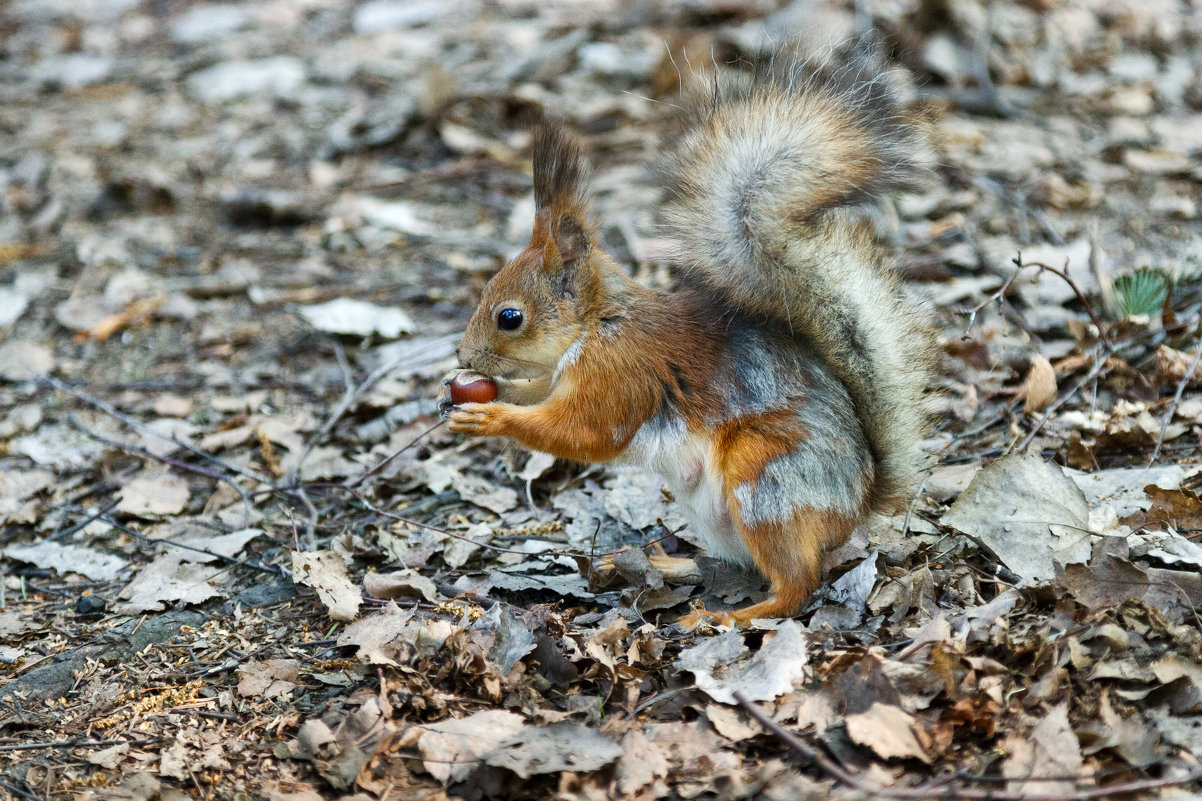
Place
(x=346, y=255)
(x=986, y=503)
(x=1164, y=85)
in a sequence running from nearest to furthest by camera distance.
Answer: (x=986, y=503) → (x=346, y=255) → (x=1164, y=85)

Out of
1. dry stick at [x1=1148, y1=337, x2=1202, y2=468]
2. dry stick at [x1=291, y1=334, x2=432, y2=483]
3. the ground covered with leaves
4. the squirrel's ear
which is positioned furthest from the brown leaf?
dry stick at [x1=291, y1=334, x2=432, y2=483]

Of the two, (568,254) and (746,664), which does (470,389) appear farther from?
(746,664)

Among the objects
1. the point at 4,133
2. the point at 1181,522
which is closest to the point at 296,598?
the point at 1181,522

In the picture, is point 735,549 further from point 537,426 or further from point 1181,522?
point 1181,522

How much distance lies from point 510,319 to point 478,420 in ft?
1.09

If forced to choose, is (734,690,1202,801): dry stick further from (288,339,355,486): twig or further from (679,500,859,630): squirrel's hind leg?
(288,339,355,486): twig

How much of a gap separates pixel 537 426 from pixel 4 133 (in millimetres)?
5177

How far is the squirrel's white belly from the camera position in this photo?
2711 millimetres

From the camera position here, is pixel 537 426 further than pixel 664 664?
Yes

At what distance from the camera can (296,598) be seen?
2.88 metres

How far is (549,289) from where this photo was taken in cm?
296

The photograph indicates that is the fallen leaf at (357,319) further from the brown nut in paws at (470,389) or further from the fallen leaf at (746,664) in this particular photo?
the fallen leaf at (746,664)

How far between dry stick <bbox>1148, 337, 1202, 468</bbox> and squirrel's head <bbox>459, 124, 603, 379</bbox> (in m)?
1.64

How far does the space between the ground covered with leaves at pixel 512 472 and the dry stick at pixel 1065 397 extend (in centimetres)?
2
